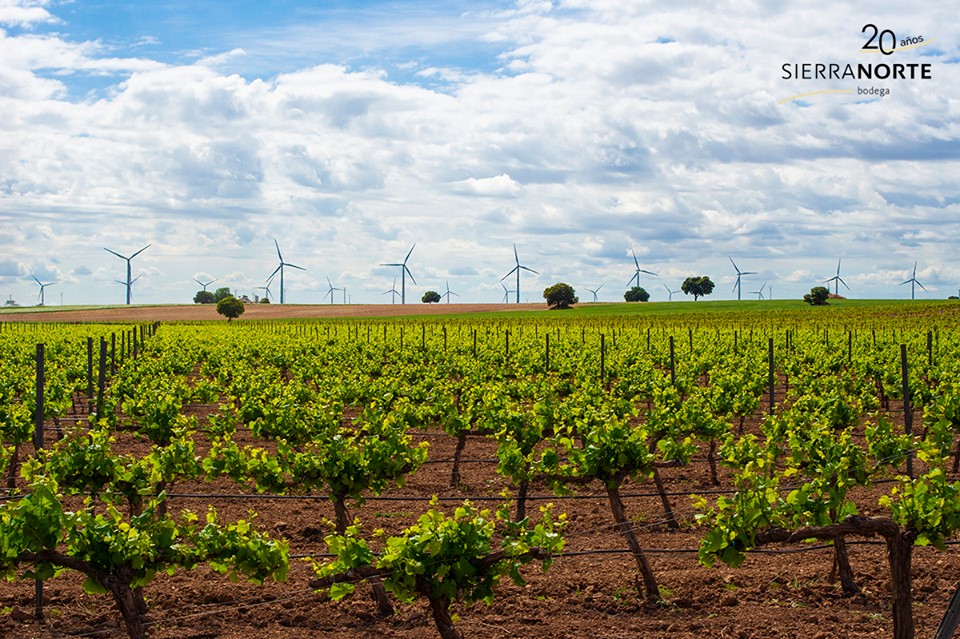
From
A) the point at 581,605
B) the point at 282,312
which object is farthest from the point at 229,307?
the point at 581,605

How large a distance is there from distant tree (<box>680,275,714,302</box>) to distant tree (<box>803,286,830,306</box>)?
1360 inches

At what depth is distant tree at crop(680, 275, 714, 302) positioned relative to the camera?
465 ft

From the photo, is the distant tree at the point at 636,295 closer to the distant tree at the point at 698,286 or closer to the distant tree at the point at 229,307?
the distant tree at the point at 698,286

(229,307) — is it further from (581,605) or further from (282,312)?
(581,605)

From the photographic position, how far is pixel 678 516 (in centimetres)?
1380

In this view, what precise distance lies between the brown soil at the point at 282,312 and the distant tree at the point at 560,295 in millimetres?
1526

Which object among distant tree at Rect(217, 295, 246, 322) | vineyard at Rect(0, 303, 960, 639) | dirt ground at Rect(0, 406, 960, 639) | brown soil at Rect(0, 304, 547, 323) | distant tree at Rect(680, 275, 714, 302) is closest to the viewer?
vineyard at Rect(0, 303, 960, 639)

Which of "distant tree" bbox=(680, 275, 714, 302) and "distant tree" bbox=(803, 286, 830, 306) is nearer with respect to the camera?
"distant tree" bbox=(803, 286, 830, 306)

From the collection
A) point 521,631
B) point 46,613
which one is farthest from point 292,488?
point 521,631

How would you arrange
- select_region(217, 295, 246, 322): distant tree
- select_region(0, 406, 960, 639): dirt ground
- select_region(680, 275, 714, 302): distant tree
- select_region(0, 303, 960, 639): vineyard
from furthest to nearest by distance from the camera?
select_region(680, 275, 714, 302): distant tree, select_region(217, 295, 246, 322): distant tree, select_region(0, 406, 960, 639): dirt ground, select_region(0, 303, 960, 639): vineyard

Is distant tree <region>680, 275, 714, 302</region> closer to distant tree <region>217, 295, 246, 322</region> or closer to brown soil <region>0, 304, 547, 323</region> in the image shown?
brown soil <region>0, 304, 547, 323</region>

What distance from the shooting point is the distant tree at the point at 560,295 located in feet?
380

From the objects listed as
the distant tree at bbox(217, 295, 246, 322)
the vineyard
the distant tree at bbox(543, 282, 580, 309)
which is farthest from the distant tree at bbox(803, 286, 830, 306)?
the vineyard

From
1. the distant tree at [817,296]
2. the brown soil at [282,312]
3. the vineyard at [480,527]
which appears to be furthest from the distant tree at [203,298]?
the vineyard at [480,527]
